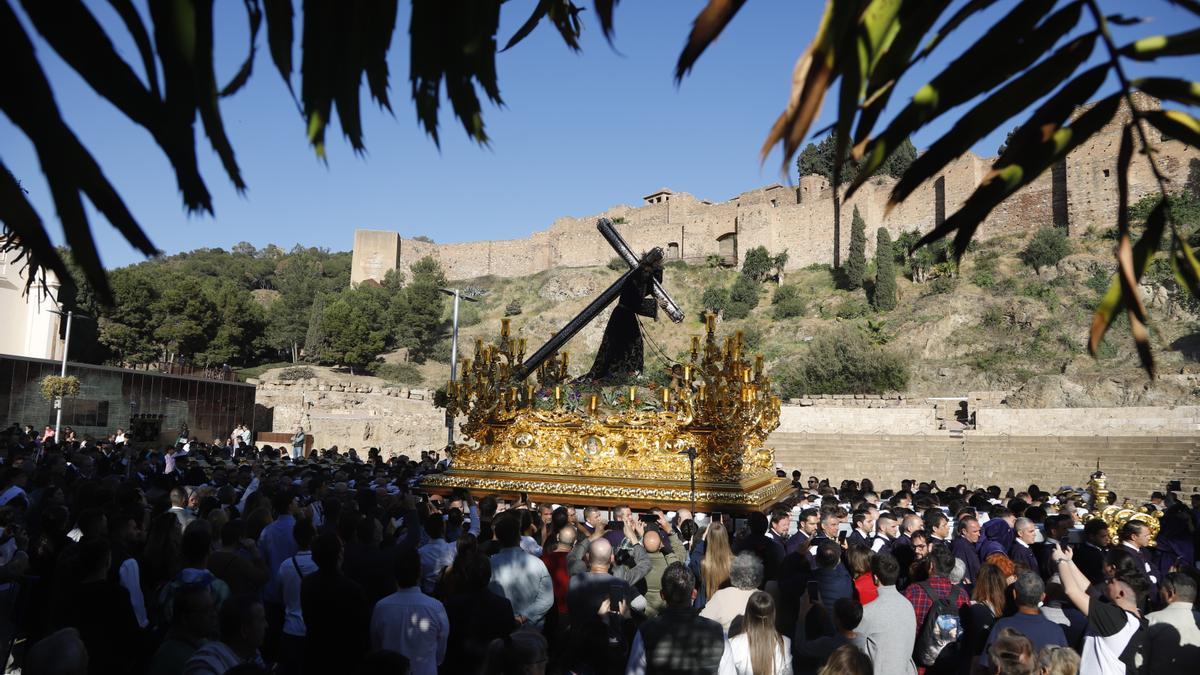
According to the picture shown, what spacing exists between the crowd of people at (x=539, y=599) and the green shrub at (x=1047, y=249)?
51.6 meters

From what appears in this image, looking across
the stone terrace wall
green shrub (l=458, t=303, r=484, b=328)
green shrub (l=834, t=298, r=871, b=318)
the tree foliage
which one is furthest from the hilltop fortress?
the tree foliage

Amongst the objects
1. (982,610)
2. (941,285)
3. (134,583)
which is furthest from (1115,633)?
(941,285)

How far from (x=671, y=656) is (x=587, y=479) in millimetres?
7177

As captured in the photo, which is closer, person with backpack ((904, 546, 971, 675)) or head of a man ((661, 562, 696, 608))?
head of a man ((661, 562, 696, 608))

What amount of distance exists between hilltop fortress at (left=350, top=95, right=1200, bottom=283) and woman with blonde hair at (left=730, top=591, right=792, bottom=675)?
3307 cm

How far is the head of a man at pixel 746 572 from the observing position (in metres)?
4.78

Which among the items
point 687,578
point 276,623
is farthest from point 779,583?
point 276,623

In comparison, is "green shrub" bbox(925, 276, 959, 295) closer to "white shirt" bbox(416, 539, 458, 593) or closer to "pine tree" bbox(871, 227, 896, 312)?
"pine tree" bbox(871, 227, 896, 312)

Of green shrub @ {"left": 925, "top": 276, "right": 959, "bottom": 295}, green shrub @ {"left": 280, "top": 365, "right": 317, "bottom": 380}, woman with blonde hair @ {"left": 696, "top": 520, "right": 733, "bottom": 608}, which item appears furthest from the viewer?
green shrub @ {"left": 925, "top": 276, "right": 959, "bottom": 295}

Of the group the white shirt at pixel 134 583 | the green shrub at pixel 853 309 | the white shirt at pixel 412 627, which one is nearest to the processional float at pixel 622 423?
the white shirt at pixel 412 627

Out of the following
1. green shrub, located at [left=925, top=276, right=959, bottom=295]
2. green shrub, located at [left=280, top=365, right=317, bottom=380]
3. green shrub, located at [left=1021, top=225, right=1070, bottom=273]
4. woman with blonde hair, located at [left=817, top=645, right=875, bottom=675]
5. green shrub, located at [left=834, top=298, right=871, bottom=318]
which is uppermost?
green shrub, located at [left=1021, top=225, right=1070, bottom=273]

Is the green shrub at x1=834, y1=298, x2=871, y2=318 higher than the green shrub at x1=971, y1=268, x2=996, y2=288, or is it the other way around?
the green shrub at x1=971, y1=268, x2=996, y2=288

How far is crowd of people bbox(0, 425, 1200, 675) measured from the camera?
399 cm

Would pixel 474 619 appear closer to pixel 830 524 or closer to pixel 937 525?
pixel 830 524
